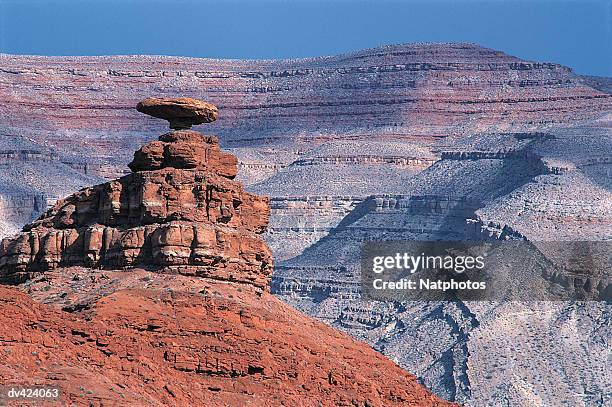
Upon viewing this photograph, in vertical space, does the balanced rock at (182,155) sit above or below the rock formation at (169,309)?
above

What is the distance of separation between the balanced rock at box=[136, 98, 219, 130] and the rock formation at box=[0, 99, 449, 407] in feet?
2.29

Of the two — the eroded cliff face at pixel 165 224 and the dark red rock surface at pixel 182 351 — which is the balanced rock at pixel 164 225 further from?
the dark red rock surface at pixel 182 351

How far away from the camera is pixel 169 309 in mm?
53812

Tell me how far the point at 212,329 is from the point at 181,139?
8.68m

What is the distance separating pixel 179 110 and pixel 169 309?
954cm

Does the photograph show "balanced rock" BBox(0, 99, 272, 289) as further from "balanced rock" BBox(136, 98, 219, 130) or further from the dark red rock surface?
"balanced rock" BBox(136, 98, 219, 130)

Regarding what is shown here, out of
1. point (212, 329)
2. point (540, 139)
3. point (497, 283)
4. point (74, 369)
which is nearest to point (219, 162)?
point (212, 329)

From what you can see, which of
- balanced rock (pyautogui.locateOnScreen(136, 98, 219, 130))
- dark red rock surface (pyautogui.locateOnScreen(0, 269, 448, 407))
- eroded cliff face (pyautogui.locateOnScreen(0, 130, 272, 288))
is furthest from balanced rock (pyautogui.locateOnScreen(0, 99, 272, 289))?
balanced rock (pyautogui.locateOnScreen(136, 98, 219, 130))

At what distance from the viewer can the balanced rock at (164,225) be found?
58.2 m

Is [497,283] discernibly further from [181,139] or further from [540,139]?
[181,139]

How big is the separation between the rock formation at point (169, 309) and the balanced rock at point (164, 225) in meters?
0.04

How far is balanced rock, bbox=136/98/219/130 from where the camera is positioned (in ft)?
203

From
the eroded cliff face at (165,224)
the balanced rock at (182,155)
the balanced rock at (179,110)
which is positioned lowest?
the eroded cliff face at (165,224)

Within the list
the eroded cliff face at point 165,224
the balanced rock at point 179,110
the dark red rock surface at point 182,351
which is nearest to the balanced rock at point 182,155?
the eroded cliff face at point 165,224
